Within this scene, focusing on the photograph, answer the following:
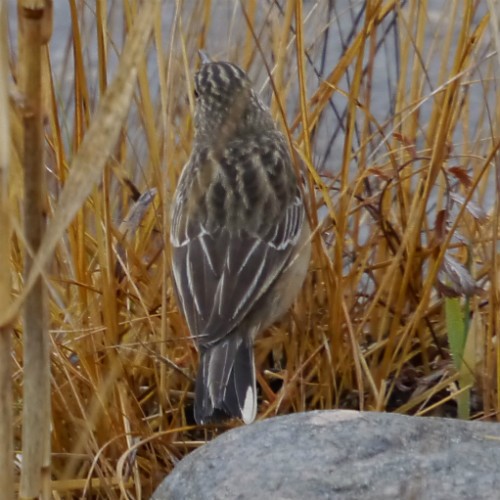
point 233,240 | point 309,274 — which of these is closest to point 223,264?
point 233,240

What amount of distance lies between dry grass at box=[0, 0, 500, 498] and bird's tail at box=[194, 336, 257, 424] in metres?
0.10

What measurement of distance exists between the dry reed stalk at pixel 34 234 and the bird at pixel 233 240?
4.63 ft

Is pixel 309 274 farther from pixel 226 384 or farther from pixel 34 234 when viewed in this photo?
pixel 34 234

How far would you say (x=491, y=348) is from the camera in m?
2.93

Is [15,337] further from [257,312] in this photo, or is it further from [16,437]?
[257,312]

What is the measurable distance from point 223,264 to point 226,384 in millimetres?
474

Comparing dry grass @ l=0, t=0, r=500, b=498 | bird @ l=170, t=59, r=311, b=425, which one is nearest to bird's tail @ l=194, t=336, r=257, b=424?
bird @ l=170, t=59, r=311, b=425

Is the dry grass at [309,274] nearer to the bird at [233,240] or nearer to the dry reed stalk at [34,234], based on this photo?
the bird at [233,240]

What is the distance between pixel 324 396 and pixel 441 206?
0.72 m

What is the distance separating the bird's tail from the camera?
9.49 ft

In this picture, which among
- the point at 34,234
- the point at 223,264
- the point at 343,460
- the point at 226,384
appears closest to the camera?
the point at 34,234

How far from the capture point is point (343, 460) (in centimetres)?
228

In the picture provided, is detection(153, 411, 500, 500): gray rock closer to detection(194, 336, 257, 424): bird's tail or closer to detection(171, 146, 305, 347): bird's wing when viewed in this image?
detection(194, 336, 257, 424): bird's tail

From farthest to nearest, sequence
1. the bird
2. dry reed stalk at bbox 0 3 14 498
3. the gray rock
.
→ the bird < the gray rock < dry reed stalk at bbox 0 3 14 498
